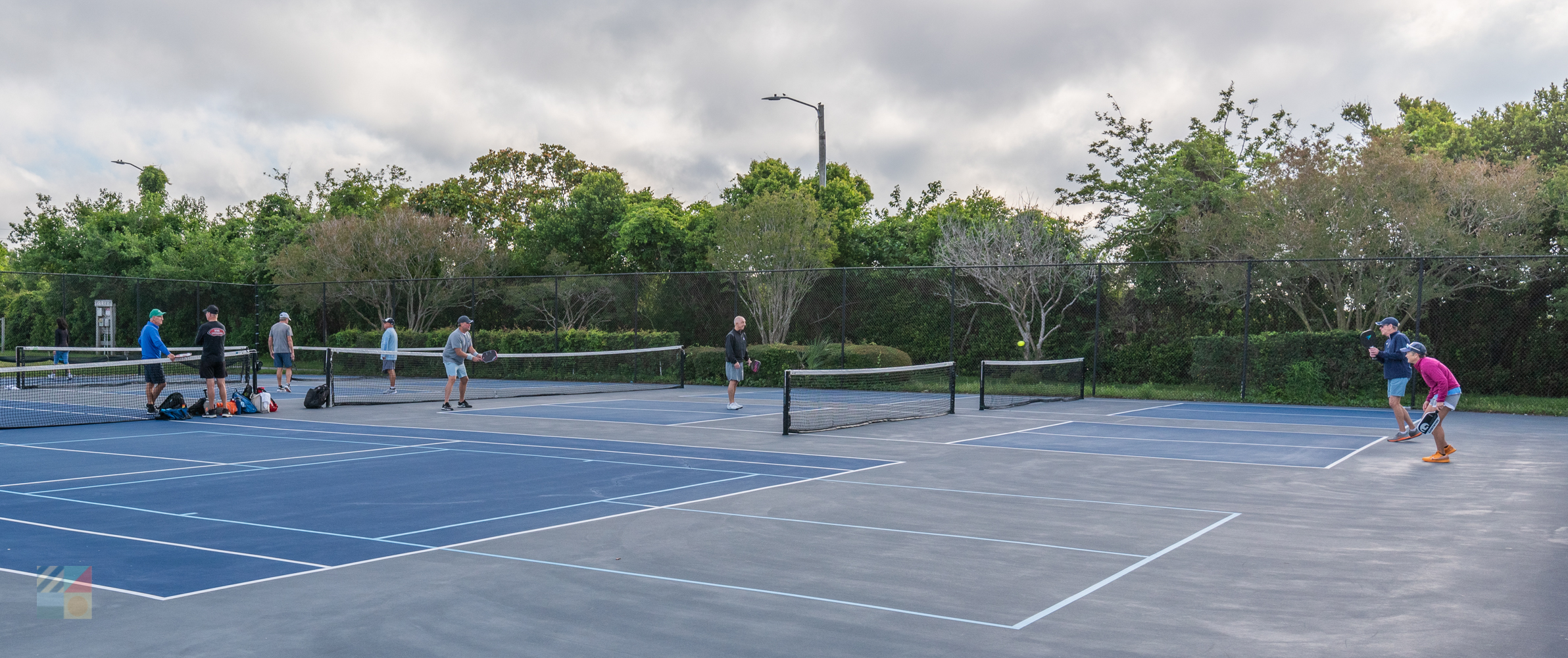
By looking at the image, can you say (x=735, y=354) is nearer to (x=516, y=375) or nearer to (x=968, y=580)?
(x=516, y=375)

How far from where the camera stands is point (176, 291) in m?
34.1

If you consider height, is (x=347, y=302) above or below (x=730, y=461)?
above

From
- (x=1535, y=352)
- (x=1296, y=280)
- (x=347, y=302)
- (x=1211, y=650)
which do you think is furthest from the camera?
(x=347, y=302)

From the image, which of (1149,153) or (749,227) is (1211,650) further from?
(1149,153)

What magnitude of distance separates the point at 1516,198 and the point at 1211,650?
21738mm

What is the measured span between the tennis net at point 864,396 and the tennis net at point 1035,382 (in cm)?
100

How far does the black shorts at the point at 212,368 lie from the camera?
1619 centimetres

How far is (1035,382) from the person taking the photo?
2295 centimetres

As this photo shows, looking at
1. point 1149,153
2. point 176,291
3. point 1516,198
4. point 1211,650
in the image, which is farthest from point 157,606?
point 176,291

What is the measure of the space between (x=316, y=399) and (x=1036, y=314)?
52.1ft

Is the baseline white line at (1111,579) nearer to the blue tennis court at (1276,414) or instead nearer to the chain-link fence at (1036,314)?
the blue tennis court at (1276,414)

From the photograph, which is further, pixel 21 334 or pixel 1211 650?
pixel 21 334

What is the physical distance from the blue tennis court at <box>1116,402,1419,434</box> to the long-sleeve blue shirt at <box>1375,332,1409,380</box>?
1845 millimetres

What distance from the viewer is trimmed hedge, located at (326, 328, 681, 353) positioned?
27078 millimetres
